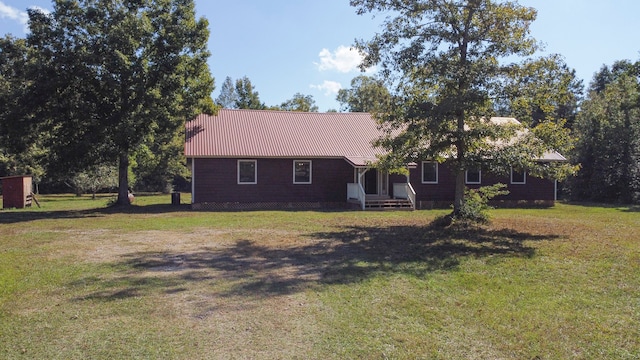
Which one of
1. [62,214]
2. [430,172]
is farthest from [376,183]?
[62,214]

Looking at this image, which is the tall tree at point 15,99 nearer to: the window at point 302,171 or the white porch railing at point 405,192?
the window at point 302,171

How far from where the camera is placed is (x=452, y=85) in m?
13.5

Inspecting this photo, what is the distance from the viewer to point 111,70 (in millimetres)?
19219

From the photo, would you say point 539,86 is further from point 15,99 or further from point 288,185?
point 15,99

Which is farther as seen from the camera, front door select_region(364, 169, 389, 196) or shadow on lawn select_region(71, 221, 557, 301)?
front door select_region(364, 169, 389, 196)

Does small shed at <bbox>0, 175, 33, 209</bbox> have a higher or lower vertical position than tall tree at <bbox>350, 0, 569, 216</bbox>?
lower

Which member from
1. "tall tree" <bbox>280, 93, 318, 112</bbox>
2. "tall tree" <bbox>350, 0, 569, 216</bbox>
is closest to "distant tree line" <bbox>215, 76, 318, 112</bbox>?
"tall tree" <bbox>280, 93, 318, 112</bbox>

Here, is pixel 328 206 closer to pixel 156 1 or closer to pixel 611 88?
pixel 156 1

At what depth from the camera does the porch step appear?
2103cm

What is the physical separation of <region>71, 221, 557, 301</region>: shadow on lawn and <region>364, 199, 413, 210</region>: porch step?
25.7ft

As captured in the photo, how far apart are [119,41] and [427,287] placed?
16622 millimetres

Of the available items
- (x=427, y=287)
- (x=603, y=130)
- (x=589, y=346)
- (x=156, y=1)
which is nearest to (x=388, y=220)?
(x=427, y=287)

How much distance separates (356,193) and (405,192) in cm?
237

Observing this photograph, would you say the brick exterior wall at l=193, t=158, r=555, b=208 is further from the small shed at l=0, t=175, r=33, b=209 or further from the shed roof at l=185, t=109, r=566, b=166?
the small shed at l=0, t=175, r=33, b=209
